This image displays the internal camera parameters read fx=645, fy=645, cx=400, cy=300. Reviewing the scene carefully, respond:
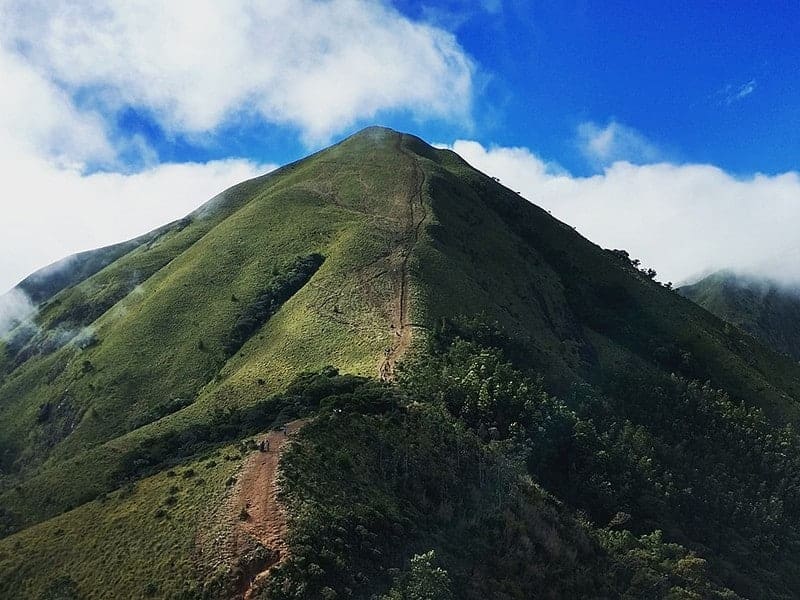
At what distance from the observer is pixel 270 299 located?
97812 mm

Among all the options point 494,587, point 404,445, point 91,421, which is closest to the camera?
point 494,587

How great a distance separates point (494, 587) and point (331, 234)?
3077 inches

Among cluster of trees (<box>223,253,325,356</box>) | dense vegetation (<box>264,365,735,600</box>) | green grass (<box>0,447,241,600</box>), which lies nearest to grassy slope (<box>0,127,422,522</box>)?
cluster of trees (<box>223,253,325,356</box>)

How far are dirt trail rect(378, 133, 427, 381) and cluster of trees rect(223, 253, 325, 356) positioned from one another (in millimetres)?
15380

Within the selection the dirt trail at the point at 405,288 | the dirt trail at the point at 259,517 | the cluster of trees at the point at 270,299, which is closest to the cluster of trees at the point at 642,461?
the dirt trail at the point at 405,288

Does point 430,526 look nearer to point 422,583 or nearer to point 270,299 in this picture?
point 422,583

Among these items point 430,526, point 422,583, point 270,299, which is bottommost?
point 422,583

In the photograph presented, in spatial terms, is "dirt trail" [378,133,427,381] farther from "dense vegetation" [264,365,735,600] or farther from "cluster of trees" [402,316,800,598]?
"dense vegetation" [264,365,735,600]

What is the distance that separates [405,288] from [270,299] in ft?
72.2

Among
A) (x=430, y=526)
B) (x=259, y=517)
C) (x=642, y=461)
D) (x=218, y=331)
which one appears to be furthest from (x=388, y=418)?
(x=218, y=331)

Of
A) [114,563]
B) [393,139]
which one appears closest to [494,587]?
[114,563]

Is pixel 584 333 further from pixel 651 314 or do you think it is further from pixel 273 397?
pixel 273 397

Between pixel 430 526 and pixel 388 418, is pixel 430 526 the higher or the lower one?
the lower one

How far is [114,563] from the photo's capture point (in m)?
39.7
